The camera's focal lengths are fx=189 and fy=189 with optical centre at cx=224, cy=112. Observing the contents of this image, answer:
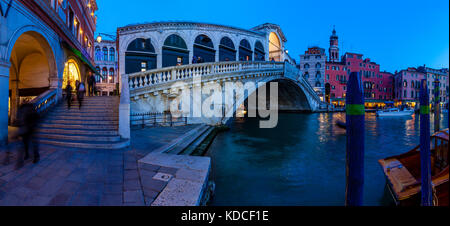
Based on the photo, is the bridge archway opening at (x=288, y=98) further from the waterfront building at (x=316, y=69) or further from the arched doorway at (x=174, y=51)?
the waterfront building at (x=316, y=69)

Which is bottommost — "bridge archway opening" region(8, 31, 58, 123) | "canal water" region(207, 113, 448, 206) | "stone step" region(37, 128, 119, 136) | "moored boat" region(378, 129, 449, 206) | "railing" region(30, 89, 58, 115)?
"canal water" region(207, 113, 448, 206)

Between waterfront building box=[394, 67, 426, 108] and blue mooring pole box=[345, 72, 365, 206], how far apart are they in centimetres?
6091

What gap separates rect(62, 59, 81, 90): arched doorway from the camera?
1098 centimetres

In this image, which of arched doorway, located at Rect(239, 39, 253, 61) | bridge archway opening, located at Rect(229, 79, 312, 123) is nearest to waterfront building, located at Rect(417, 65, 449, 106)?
bridge archway opening, located at Rect(229, 79, 312, 123)

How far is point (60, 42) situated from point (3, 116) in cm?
584

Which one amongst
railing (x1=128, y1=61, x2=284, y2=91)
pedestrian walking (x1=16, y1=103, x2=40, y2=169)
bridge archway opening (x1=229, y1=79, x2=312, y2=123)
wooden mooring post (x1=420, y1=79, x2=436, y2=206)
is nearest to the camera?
wooden mooring post (x1=420, y1=79, x2=436, y2=206)

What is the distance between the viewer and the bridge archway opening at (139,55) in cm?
1808

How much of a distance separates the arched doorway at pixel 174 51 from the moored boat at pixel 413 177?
58.8 feet

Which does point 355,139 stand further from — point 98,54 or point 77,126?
point 98,54

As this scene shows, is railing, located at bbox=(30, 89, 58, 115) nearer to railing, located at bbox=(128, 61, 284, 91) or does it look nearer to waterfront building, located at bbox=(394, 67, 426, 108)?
railing, located at bbox=(128, 61, 284, 91)

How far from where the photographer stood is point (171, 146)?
17.7ft

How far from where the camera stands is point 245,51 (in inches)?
907
